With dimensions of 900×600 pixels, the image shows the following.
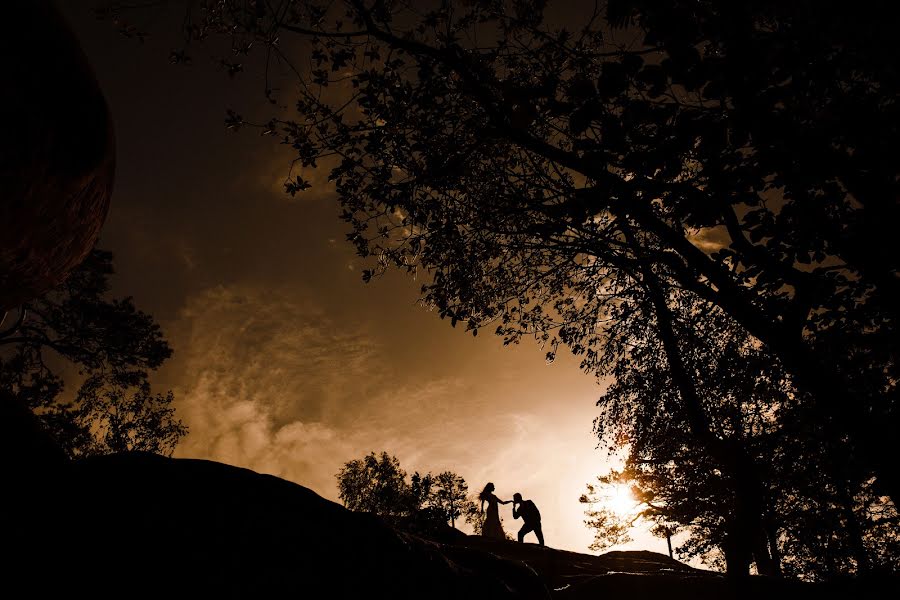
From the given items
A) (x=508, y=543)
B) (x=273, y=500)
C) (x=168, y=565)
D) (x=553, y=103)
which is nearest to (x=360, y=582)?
(x=273, y=500)

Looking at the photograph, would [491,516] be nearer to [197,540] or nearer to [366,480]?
[197,540]

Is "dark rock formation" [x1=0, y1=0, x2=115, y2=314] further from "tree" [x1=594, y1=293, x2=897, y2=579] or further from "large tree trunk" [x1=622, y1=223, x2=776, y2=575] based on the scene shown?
"tree" [x1=594, y1=293, x2=897, y2=579]

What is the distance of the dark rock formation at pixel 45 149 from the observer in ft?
10.5

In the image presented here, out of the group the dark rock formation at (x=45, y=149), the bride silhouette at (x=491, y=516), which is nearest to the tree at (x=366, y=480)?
the bride silhouette at (x=491, y=516)

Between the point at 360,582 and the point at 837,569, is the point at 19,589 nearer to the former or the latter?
the point at 360,582

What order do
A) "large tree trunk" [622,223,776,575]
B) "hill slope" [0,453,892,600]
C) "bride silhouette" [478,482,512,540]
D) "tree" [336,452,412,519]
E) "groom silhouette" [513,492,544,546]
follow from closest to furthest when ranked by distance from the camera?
1. "hill slope" [0,453,892,600]
2. "large tree trunk" [622,223,776,575]
3. "groom silhouette" [513,492,544,546]
4. "bride silhouette" [478,482,512,540]
5. "tree" [336,452,412,519]

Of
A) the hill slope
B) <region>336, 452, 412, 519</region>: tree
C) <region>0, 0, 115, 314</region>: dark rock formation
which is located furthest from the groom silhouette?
<region>336, 452, 412, 519</region>: tree

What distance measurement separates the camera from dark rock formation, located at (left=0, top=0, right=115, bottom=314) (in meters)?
3.19

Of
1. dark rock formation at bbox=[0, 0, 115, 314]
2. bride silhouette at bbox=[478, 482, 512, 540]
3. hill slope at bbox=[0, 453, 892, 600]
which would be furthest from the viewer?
bride silhouette at bbox=[478, 482, 512, 540]

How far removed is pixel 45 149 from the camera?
11.0ft

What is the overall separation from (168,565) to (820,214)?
6304 mm

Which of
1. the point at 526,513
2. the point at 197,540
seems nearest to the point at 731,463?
the point at 526,513

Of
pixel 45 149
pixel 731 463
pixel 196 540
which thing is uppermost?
pixel 45 149

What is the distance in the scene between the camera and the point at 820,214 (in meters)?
4.43
